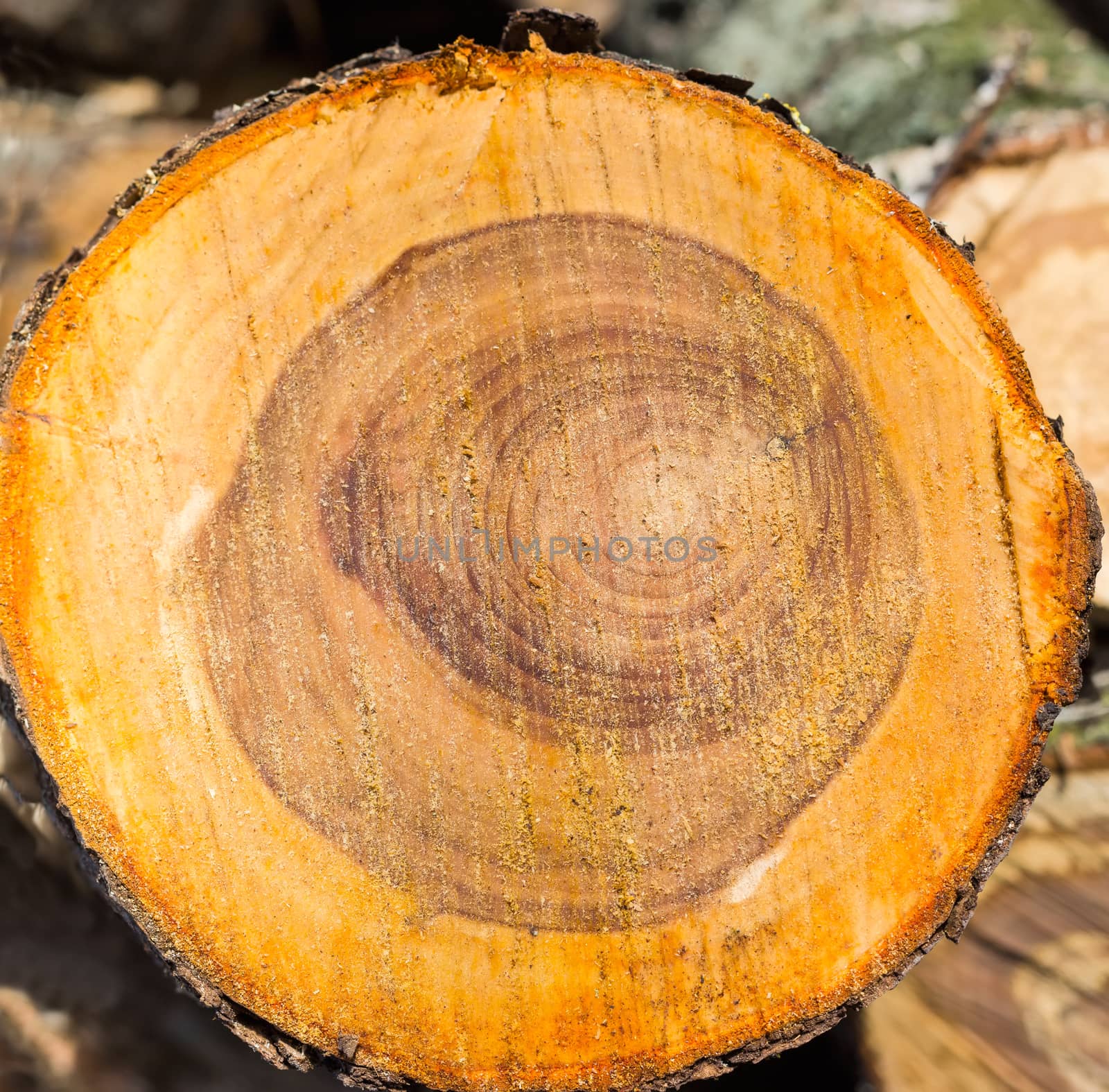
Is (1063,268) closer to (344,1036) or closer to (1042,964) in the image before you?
(1042,964)

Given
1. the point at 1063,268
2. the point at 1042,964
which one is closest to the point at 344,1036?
the point at 1042,964

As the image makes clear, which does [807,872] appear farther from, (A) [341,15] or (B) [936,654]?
(A) [341,15]

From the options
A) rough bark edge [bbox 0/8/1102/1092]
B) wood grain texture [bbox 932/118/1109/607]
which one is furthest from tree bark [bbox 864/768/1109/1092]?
rough bark edge [bbox 0/8/1102/1092]

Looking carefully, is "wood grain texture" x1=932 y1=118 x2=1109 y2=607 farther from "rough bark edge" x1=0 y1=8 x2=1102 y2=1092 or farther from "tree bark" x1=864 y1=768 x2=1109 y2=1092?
"rough bark edge" x1=0 y1=8 x2=1102 y2=1092

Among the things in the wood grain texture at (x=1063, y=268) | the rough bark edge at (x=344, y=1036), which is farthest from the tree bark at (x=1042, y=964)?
the rough bark edge at (x=344, y=1036)

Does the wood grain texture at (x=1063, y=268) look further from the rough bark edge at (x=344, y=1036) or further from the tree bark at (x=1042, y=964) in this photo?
the rough bark edge at (x=344, y=1036)

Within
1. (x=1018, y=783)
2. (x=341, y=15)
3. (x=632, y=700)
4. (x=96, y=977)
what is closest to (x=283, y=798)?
(x=632, y=700)
